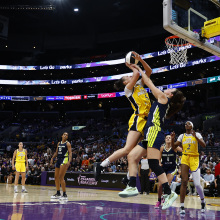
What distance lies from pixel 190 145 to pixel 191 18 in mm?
3588

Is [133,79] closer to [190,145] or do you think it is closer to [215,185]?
[190,145]

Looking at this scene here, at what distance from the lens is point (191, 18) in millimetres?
8742

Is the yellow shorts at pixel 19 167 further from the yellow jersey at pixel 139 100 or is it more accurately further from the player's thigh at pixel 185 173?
the yellow jersey at pixel 139 100

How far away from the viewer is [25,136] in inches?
1618

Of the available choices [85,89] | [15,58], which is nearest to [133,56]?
[85,89]

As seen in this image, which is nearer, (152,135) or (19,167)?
(152,135)

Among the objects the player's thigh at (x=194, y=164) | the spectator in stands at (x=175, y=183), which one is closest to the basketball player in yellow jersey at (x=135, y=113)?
the player's thigh at (x=194, y=164)

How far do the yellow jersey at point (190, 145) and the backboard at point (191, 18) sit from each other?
2619 millimetres

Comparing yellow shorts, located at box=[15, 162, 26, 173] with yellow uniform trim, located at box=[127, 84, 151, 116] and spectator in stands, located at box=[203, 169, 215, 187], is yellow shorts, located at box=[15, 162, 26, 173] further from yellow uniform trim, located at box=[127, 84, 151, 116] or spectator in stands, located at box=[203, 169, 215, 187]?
yellow uniform trim, located at box=[127, 84, 151, 116]

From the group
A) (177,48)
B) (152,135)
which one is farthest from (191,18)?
(177,48)

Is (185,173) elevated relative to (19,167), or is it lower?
elevated

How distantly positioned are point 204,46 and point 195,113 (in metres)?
28.2

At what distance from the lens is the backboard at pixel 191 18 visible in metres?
7.98

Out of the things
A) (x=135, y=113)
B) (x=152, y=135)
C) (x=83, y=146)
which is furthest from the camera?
(x=83, y=146)
